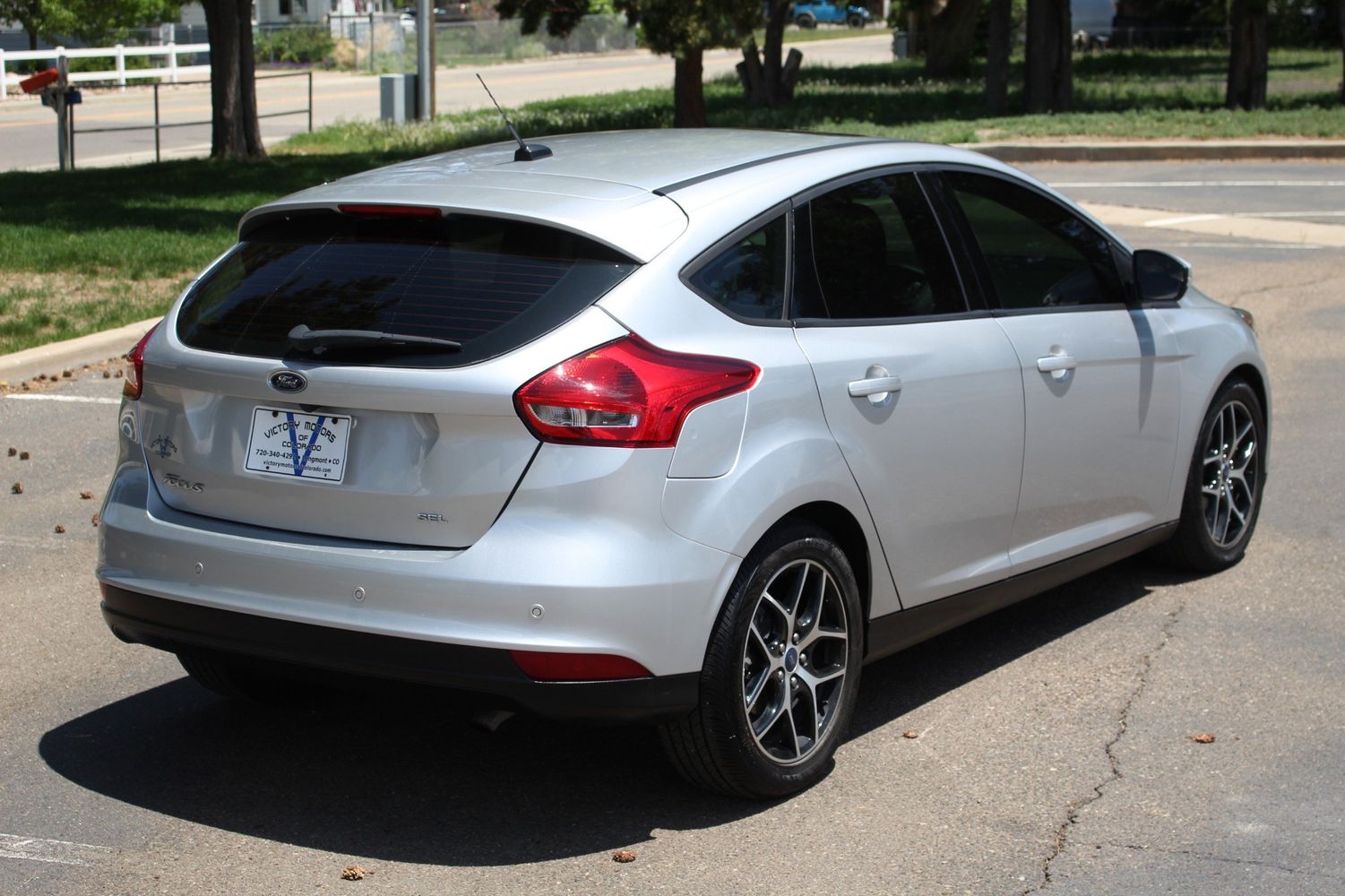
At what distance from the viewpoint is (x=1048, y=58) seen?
27953 millimetres

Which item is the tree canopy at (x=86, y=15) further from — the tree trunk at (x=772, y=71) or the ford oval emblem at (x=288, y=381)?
the ford oval emblem at (x=288, y=381)

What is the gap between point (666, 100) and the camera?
3512 cm

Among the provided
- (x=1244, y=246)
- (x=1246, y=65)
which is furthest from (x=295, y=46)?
(x=1244, y=246)

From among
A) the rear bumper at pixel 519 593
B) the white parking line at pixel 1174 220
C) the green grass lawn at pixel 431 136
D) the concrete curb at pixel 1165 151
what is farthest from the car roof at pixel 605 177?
the concrete curb at pixel 1165 151

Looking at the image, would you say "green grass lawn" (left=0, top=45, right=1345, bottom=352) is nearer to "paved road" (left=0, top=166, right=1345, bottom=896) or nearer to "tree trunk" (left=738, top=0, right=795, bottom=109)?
"tree trunk" (left=738, top=0, right=795, bottom=109)

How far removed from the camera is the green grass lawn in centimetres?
1309

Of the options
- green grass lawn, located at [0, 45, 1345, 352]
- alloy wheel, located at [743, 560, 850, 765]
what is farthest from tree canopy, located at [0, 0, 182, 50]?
alloy wheel, located at [743, 560, 850, 765]

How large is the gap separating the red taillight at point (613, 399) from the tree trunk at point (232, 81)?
714 inches

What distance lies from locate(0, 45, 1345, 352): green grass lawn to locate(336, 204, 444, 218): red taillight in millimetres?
6998

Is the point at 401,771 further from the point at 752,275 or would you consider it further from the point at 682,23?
the point at 682,23

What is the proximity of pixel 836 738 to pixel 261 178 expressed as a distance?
1625 centimetres

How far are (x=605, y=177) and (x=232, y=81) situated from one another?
1842 cm

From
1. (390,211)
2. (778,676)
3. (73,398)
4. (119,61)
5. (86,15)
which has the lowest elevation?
(73,398)

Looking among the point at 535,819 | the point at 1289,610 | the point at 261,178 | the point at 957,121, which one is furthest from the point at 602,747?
the point at 957,121
